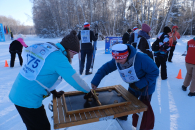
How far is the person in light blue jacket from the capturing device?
1354 millimetres

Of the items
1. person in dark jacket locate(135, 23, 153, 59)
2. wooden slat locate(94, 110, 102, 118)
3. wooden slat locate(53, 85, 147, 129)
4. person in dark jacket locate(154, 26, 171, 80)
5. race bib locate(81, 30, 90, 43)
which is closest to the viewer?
wooden slat locate(53, 85, 147, 129)

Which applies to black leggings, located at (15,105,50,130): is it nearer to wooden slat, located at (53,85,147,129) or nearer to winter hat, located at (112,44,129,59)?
wooden slat, located at (53,85,147,129)

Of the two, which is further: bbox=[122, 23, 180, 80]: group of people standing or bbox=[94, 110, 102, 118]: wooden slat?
bbox=[122, 23, 180, 80]: group of people standing

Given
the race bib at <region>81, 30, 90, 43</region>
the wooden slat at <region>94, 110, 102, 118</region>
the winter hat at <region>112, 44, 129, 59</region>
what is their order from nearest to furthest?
the wooden slat at <region>94, 110, 102, 118</region>
the winter hat at <region>112, 44, 129, 59</region>
the race bib at <region>81, 30, 90, 43</region>

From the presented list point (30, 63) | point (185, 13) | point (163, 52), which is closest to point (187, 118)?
point (163, 52)

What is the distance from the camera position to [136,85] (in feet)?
6.43

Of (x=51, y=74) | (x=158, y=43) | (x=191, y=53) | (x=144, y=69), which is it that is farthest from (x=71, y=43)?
(x=158, y=43)

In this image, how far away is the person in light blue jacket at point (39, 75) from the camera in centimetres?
135

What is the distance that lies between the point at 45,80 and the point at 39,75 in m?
0.09

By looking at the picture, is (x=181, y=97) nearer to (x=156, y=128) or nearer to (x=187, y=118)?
(x=187, y=118)

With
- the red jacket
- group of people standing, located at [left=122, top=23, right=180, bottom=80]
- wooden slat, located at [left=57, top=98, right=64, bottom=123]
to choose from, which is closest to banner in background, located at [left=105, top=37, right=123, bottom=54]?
group of people standing, located at [left=122, top=23, right=180, bottom=80]

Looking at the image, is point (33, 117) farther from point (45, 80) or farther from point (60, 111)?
point (45, 80)

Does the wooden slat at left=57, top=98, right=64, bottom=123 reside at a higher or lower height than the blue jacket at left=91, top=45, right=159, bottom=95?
lower

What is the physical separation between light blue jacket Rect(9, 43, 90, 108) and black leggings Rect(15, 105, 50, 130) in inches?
3.1
